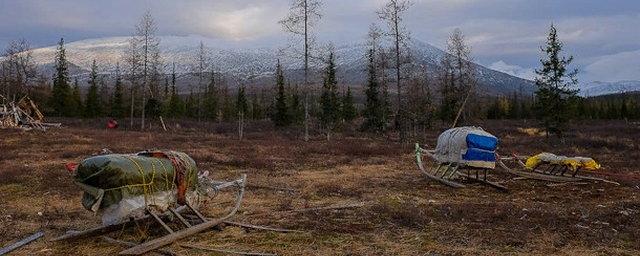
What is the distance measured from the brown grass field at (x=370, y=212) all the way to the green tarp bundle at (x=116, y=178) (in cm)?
86

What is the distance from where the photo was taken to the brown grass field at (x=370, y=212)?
29.9 ft

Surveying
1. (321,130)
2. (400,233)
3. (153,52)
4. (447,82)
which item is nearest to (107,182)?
(400,233)

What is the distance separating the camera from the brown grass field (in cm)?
910

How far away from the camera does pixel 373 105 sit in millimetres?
52375

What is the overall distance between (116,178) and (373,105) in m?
44.8

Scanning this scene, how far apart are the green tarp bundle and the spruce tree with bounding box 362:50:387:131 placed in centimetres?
4061

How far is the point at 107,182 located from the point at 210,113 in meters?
73.1

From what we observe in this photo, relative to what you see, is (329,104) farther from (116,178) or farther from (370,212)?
(116,178)

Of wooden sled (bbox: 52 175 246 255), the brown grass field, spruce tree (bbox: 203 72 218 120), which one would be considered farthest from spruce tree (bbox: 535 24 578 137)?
spruce tree (bbox: 203 72 218 120)

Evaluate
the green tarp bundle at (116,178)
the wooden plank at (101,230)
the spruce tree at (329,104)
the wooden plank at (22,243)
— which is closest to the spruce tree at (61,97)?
the spruce tree at (329,104)

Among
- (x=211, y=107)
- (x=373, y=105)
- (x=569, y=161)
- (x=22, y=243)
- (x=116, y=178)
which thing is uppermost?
(x=211, y=107)

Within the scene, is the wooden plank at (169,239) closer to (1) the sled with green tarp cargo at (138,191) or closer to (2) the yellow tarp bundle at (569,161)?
(1) the sled with green tarp cargo at (138,191)

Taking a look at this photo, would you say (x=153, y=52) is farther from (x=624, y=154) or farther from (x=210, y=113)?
(x=624, y=154)

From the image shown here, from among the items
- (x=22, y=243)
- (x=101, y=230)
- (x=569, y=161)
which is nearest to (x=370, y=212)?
(x=101, y=230)
